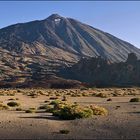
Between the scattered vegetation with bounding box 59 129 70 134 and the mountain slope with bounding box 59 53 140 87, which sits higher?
the mountain slope with bounding box 59 53 140 87

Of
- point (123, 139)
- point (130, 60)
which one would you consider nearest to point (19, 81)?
point (130, 60)

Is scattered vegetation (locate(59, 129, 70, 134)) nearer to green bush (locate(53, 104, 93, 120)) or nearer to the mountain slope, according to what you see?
green bush (locate(53, 104, 93, 120))

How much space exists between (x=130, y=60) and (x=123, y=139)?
145 m

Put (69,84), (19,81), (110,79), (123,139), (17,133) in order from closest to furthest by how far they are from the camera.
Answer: (123,139)
(17,133)
(69,84)
(110,79)
(19,81)

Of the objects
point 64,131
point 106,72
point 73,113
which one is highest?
point 106,72

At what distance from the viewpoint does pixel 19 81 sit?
565ft

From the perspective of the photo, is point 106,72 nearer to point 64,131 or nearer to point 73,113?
point 73,113

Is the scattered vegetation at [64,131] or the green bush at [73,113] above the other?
the green bush at [73,113]

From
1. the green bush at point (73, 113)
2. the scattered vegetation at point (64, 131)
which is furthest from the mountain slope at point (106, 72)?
the scattered vegetation at point (64, 131)

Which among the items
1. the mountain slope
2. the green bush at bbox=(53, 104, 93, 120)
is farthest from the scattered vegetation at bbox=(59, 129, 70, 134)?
the mountain slope

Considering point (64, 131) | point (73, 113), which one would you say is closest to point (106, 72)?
point (73, 113)

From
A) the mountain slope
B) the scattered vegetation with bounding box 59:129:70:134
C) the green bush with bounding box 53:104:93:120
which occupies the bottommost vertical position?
the scattered vegetation with bounding box 59:129:70:134

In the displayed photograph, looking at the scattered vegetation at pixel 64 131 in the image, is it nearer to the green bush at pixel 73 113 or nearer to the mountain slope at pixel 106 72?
the green bush at pixel 73 113

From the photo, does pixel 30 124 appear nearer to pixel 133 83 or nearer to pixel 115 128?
pixel 115 128
